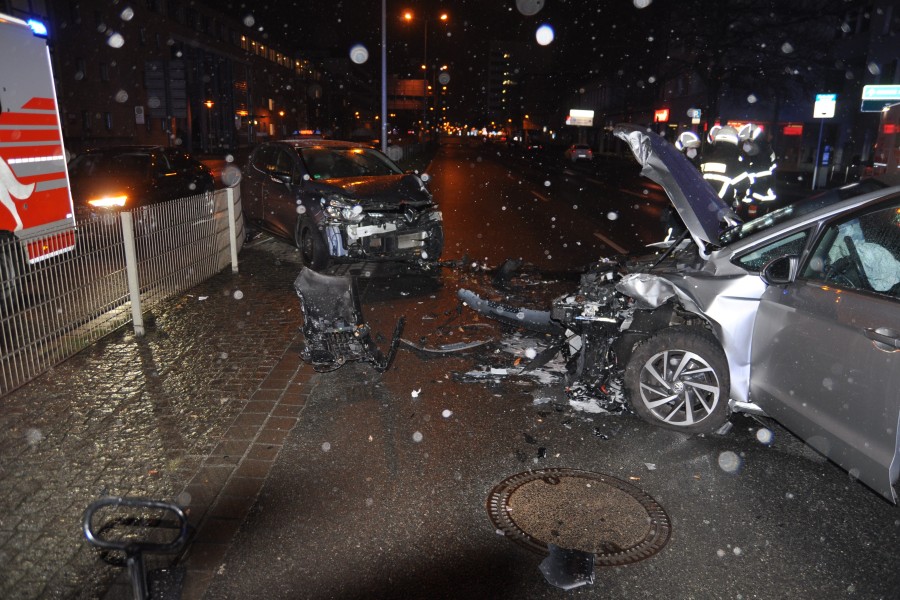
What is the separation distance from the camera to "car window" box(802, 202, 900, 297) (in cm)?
368

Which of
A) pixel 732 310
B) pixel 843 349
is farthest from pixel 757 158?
pixel 843 349

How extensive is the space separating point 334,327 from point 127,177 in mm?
8561

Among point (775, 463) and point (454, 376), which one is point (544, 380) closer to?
point (454, 376)

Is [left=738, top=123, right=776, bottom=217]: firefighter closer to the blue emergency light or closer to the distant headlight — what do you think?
the blue emergency light

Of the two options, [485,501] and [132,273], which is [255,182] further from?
[485,501]

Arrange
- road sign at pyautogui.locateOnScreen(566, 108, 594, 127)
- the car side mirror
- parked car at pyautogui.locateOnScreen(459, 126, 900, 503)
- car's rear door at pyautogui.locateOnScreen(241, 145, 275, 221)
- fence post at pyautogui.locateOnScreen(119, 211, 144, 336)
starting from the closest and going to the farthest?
1. parked car at pyautogui.locateOnScreen(459, 126, 900, 503)
2. the car side mirror
3. fence post at pyautogui.locateOnScreen(119, 211, 144, 336)
4. car's rear door at pyautogui.locateOnScreen(241, 145, 275, 221)
5. road sign at pyautogui.locateOnScreen(566, 108, 594, 127)

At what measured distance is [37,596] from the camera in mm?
3004

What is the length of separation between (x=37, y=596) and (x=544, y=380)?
4.00m

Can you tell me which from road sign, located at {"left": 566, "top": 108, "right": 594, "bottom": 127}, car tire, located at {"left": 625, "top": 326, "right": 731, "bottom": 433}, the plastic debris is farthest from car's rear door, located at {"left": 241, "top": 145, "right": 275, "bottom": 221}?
road sign, located at {"left": 566, "top": 108, "right": 594, "bottom": 127}

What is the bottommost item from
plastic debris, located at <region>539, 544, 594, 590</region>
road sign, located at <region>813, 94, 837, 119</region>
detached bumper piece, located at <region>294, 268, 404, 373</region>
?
plastic debris, located at <region>539, 544, 594, 590</region>

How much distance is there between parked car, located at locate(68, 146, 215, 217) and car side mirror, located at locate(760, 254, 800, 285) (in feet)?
35.2

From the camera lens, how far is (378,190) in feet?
31.5

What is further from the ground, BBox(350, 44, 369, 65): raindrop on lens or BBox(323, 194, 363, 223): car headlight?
BBox(350, 44, 369, 65): raindrop on lens

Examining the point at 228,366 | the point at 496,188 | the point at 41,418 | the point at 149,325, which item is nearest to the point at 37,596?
the point at 41,418
